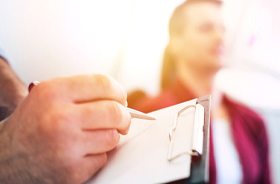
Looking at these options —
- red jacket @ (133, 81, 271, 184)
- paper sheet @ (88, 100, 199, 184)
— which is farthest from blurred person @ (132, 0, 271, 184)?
paper sheet @ (88, 100, 199, 184)

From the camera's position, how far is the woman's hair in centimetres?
66

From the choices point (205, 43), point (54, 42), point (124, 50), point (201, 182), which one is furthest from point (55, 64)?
point (201, 182)

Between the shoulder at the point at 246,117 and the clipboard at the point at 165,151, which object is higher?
the clipboard at the point at 165,151

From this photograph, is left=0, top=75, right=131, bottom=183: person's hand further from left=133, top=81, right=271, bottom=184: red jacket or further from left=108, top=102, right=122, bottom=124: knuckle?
left=133, top=81, right=271, bottom=184: red jacket

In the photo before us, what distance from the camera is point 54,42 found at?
74 centimetres

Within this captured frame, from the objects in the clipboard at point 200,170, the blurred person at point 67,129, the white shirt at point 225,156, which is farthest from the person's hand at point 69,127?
the white shirt at point 225,156

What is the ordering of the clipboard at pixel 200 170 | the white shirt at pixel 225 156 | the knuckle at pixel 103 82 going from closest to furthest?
the clipboard at pixel 200 170 → the knuckle at pixel 103 82 → the white shirt at pixel 225 156

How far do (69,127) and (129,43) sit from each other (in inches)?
14.4

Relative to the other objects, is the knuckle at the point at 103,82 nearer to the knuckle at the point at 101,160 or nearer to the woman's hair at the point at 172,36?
the knuckle at the point at 101,160

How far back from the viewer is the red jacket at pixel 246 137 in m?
0.60

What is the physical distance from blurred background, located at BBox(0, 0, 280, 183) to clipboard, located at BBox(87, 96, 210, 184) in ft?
0.78

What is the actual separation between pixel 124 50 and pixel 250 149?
28 cm

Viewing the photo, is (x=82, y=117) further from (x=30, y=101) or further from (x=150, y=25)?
(x=150, y=25)

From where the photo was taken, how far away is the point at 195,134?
1.09ft
